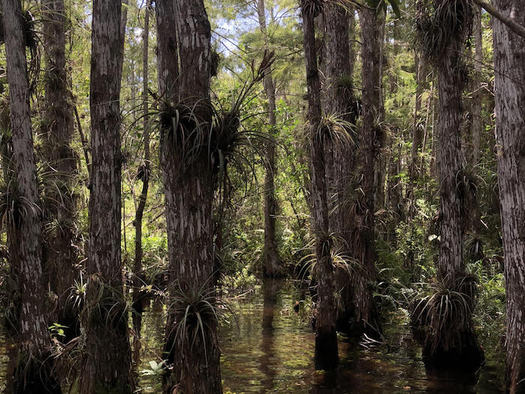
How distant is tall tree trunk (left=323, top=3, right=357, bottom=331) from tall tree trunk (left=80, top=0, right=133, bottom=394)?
5666 millimetres

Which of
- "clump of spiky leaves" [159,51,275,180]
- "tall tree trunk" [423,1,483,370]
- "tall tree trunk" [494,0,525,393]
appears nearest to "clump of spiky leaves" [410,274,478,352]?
"tall tree trunk" [423,1,483,370]

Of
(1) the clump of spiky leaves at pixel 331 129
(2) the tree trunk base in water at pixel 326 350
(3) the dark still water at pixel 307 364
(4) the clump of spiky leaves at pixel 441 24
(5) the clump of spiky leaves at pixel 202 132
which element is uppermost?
(4) the clump of spiky leaves at pixel 441 24

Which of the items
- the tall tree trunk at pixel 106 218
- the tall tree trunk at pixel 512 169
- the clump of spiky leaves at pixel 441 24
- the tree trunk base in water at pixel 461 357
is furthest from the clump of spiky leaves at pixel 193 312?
the clump of spiky leaves at pixel 441 24

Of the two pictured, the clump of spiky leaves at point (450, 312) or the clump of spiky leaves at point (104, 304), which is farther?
the clump of spiky leaves at point (450, 312)

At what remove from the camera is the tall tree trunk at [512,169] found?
279 inches

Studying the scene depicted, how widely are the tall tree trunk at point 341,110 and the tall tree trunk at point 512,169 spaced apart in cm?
439

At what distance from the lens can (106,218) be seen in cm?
725

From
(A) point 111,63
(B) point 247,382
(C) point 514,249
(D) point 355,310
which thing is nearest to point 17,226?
(A) point 111,63

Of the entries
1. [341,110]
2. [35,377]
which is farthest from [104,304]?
[341,110]

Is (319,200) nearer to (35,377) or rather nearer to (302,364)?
(302,364)

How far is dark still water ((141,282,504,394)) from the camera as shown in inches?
346

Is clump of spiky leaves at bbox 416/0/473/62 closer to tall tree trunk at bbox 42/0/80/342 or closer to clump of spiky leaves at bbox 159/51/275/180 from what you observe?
clump of spiky leaves at bbox 159/51/275/180

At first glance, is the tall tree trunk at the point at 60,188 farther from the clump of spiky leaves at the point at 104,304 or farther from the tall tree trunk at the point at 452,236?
the tall tree trunk at the point at 452,236

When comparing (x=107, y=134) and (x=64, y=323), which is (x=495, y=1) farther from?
(x=64, y=323)
